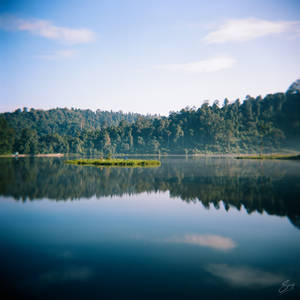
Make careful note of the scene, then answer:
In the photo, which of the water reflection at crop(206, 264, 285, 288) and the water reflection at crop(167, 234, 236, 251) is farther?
the water reflection at crop(167, 234, 236, 251)

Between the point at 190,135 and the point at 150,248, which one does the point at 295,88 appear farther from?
the point at 150,248

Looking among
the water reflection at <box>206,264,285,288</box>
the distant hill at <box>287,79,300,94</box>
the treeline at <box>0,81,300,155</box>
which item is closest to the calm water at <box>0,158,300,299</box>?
the water reflection at <box>206,264,285,288</box>

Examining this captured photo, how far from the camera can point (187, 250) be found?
38.3ft

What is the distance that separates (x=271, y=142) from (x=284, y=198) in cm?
11657

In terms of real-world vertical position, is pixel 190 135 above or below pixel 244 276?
above

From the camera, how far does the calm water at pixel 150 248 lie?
8.68m

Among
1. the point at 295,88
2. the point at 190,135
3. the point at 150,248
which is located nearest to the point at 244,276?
the point at 150,248

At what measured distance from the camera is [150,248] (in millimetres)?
11898

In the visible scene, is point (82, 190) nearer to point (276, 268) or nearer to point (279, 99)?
point (276, 268)

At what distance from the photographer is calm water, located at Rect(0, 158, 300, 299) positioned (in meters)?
8.68

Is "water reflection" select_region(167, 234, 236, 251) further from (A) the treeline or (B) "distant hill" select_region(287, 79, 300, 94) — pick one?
(A) the treeline

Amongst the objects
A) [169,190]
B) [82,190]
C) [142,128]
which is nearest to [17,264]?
[82,190]

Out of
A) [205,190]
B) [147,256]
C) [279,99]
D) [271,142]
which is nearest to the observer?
[147,256]

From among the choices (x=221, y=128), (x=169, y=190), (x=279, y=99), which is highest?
(x=279, y=99)
